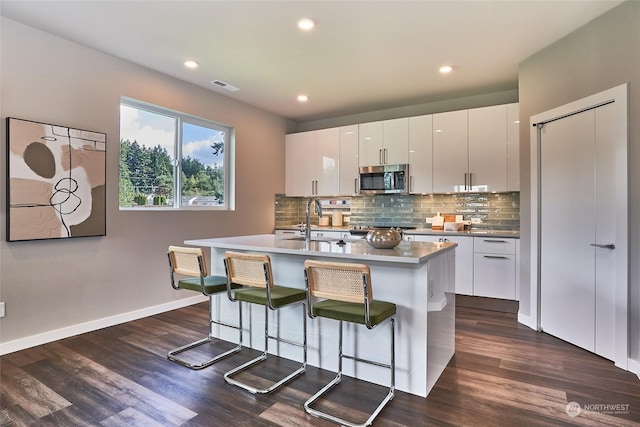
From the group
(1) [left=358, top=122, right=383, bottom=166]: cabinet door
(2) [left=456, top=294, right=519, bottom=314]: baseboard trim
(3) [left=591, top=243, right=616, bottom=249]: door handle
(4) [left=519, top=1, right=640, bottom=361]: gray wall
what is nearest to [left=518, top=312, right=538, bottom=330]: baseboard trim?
(4) [left=519, top=1, right=640, bottom=361]: gray wall

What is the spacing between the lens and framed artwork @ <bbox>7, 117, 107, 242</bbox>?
290 cm

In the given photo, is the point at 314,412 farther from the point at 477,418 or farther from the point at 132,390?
the point at 132,390

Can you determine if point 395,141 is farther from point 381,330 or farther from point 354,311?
point 354,311

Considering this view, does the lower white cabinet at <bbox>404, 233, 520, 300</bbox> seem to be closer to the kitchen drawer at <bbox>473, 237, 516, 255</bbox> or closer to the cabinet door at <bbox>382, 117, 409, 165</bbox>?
the kitchen drawer at <bbox>473, 237, 516, 255</bbox>

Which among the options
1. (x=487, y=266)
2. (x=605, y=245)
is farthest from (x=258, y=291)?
(x=487, y=266)

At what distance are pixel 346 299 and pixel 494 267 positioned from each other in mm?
2802

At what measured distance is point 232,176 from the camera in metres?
5.01

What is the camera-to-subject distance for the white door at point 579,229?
285cm

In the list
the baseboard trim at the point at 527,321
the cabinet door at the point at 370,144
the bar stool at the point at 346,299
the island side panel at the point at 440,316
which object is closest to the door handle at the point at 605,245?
the baseboard trim at the point at 527,321

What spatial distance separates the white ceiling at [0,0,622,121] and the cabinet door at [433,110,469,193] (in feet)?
1.44

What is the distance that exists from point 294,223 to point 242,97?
2338 mm

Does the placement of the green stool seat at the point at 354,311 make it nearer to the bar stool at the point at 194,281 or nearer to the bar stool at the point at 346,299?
the bar stool at the point at 346,299

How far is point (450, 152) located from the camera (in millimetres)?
4660

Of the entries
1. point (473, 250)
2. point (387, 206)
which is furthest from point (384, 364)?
point (387, 206)
